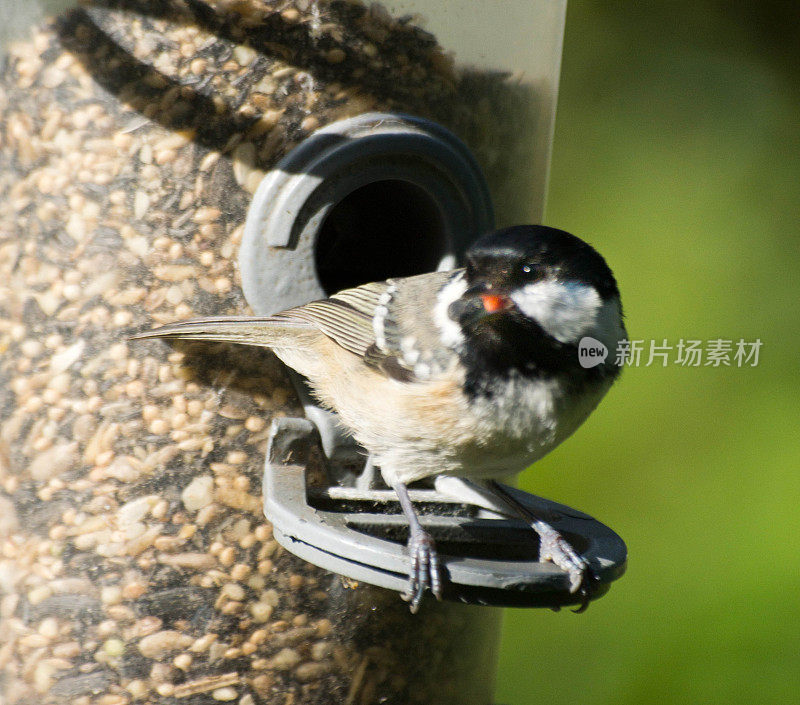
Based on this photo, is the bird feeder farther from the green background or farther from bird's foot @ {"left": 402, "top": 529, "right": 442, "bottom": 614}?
the green background

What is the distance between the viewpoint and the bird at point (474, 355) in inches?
73.8

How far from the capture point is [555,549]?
190 cm

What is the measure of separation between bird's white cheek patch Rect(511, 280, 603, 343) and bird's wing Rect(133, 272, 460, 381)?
0.22 metres

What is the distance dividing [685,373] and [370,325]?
2.01 meters

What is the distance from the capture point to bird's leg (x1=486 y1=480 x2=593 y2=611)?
1703 millimetres

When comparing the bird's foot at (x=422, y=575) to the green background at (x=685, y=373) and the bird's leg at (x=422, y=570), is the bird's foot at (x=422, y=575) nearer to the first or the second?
the bird's leg at (x=422, y=570)

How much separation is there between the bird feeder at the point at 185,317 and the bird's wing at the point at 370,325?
6 cm

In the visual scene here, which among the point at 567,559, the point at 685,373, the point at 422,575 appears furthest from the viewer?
the point at 685,373

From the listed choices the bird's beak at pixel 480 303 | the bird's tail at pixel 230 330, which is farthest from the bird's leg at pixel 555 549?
the bird's tail at pixel 230 330

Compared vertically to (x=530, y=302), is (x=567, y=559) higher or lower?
lower

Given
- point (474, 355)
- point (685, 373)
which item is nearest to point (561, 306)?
point (474, 355)

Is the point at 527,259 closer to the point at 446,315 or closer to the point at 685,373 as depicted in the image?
the point at 446,315

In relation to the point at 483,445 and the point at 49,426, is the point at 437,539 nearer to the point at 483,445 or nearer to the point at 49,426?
the point at 483,445

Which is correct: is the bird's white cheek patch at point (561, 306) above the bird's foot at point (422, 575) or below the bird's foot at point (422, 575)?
above
